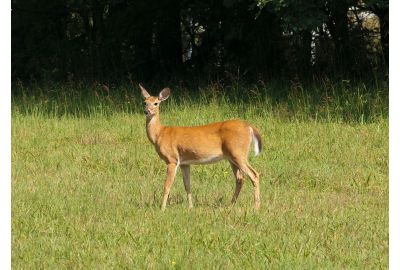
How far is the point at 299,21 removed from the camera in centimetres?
1552

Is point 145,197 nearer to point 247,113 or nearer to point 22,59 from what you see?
point 247,113

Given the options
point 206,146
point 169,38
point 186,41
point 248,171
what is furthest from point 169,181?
point 186,41

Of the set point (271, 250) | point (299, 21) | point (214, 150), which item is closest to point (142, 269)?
point (271, 250)

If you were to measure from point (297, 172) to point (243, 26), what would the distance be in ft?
28.9

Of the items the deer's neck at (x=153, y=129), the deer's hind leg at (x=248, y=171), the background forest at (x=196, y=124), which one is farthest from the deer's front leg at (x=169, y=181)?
the deer's hind leg at (x=248, y=171)

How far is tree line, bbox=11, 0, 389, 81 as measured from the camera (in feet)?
61.2

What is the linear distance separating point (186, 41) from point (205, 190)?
41.4 ft

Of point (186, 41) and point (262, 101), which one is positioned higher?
point (186, 41)

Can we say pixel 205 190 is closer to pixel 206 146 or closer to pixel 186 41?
pixel 206 146

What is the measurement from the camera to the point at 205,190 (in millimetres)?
10125
